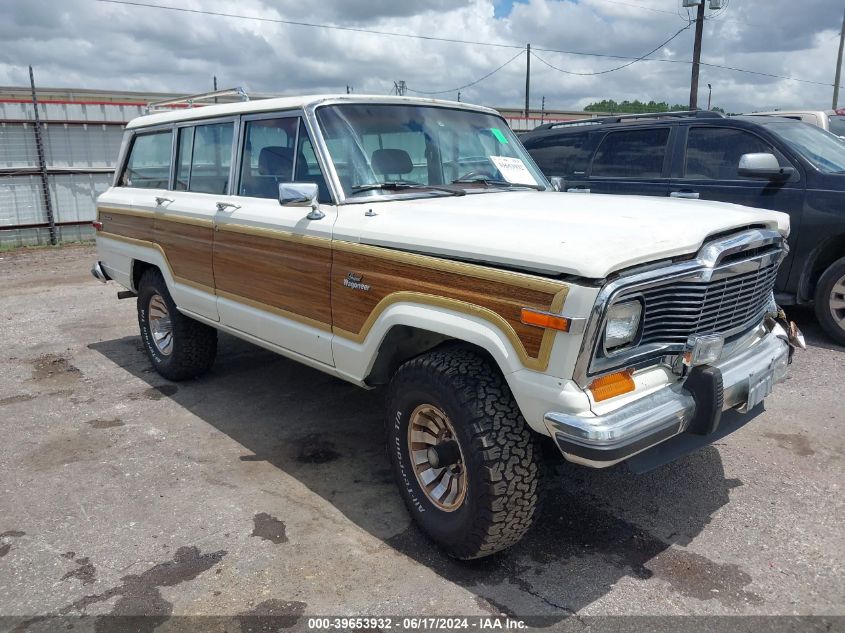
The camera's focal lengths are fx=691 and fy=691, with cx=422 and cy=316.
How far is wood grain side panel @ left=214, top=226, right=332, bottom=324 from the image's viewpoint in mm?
3768

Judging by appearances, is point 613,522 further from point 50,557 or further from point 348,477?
point 50,557

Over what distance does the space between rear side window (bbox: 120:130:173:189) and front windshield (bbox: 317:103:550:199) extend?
2.05 metres

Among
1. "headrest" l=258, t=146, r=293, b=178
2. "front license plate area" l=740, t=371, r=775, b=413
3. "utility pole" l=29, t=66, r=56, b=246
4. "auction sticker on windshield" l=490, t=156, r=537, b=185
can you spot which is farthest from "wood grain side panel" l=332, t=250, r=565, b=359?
"utility pole" l=29, t=66, r=56, b=246

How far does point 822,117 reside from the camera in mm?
10359

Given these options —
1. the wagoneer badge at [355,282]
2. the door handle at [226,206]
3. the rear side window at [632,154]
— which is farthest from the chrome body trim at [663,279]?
the rear side window at [632,154]

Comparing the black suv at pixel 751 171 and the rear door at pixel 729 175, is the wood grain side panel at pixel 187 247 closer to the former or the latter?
the black suv at pixel 751 171

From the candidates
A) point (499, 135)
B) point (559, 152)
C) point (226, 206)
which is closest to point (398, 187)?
point (499, 135)

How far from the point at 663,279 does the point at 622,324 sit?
0.24 metres

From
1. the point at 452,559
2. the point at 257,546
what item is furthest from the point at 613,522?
the point at 257,546

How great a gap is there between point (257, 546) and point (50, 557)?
975mm

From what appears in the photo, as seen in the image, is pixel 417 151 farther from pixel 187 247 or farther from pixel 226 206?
pixel 187 247

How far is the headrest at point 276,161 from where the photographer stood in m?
4.16

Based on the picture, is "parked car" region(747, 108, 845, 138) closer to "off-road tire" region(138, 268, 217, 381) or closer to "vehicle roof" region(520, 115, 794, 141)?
"vehicle roof" region(520, 115, 794, 141)

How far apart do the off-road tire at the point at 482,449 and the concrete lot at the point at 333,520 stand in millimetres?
218
